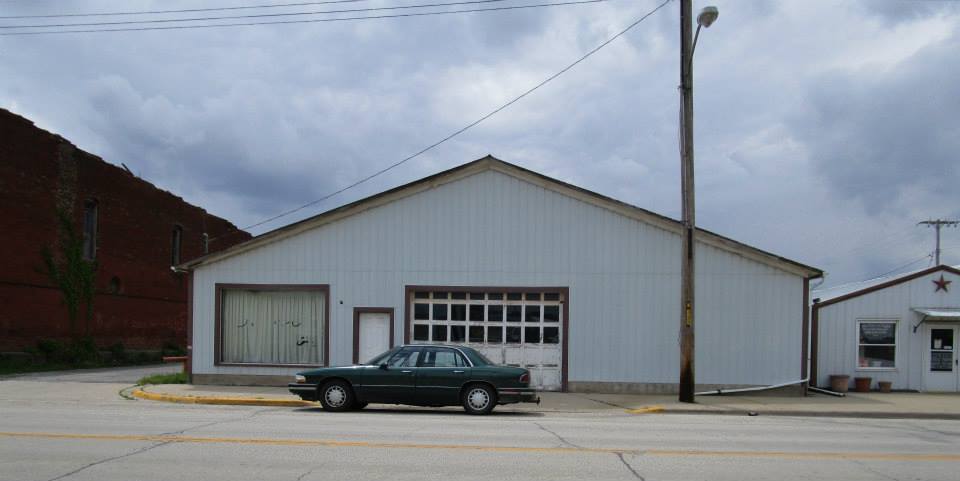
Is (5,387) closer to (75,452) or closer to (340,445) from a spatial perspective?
(75,452)

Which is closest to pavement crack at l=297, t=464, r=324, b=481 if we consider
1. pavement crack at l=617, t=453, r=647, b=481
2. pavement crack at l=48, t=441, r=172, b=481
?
pavement crack at l=48, t=441, r=172, b=481

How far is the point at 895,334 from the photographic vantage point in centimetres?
2164

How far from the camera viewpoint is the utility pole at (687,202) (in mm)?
17188

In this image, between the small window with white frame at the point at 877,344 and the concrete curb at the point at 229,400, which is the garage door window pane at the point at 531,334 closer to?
the concrete curb at the point at 229,400

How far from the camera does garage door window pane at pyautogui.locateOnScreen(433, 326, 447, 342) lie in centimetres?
2050

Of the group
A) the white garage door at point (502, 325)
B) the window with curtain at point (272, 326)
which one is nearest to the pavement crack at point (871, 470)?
the white garage door at point (502, 325)

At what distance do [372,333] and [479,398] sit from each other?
20.7 ft

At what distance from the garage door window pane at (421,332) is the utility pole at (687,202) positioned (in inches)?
265

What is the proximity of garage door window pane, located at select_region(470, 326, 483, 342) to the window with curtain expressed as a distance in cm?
402

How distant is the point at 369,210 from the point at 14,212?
15.5 m

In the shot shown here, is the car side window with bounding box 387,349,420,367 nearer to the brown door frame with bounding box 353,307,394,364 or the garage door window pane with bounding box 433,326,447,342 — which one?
the brown door frame with bounding box 353,307,394,364

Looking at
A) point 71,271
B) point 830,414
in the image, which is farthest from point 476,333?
point 71,271

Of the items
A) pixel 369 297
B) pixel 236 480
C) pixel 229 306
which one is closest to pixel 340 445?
pixel 236 480

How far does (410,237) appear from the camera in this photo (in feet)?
67.3
